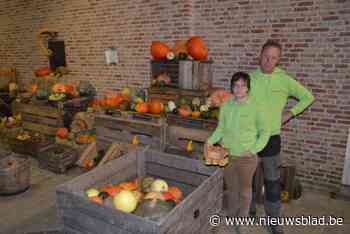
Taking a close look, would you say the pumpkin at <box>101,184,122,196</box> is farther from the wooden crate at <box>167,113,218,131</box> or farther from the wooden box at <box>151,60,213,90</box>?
the wooden box at <box>151,60,213,90</box>

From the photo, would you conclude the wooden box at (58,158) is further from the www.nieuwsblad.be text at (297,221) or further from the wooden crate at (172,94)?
the www.nieuwsblad.be text at (297,221)

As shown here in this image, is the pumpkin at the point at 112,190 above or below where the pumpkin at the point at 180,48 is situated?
below

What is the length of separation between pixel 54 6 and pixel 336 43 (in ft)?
18.9

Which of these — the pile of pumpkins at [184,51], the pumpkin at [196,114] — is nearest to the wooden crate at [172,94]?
the pumpkin at [196,114]

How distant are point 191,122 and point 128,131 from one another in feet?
3.28

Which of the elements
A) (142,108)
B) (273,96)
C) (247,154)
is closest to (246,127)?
(247,154)

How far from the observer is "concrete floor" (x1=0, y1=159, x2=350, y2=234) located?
10.2 ft

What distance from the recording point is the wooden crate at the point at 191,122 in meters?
3.79

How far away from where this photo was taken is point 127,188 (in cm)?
227

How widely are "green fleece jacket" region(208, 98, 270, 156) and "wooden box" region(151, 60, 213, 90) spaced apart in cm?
169

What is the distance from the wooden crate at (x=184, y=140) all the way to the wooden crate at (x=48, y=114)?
7.66 feet

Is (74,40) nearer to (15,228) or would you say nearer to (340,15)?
(15,228)

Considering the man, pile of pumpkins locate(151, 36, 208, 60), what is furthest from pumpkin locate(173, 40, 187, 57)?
the man

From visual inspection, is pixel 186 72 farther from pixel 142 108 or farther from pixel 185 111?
pixel 142 108
